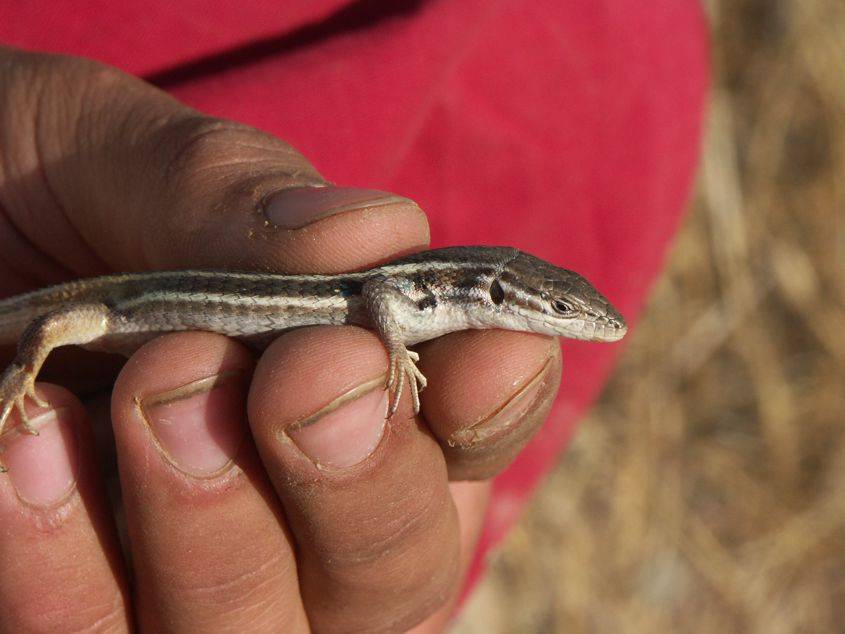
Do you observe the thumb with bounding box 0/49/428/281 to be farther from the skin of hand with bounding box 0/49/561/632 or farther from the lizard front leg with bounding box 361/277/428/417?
the lizard front leg with bounding box 361/277/428/417

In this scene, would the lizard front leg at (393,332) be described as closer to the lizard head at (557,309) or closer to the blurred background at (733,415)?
the lizard head at (557,309)

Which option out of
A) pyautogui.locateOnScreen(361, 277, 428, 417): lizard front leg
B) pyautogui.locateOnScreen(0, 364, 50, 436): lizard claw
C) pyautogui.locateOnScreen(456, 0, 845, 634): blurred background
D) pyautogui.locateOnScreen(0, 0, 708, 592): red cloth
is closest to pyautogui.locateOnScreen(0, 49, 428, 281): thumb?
pyautogui.locateOnScreen(361, 277, 428, 417): lizard front leg

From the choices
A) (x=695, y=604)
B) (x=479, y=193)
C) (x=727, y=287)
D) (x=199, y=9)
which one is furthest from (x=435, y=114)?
(x=695, y=604)

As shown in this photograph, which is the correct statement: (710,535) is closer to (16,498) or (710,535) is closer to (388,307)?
(388,307)

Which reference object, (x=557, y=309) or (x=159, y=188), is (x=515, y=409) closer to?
(x=557, y=309)

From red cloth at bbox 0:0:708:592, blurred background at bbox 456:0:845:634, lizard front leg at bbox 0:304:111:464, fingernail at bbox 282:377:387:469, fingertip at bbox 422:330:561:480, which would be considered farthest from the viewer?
blurred background at bbox 456:0:845:634

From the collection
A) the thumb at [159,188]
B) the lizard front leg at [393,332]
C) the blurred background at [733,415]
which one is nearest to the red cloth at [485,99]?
the thumb at [159,188]

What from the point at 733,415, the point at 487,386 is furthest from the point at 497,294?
the point at 733,415
